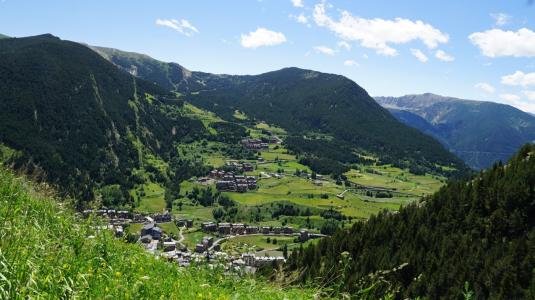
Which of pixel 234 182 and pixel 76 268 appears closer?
pixel 76 268

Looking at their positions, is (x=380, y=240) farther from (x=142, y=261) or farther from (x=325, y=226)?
(x=325, y=226)

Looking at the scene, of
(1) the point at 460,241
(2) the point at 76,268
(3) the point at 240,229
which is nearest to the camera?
(2) the point at 76,268

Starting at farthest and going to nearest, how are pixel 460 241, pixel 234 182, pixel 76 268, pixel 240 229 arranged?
pixel 234 182
pixel 240 229
pixel 460 241
pixel 76 268

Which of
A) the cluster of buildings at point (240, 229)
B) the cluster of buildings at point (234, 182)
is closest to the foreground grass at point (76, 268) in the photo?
the cluster of buildings at point (240, 229)

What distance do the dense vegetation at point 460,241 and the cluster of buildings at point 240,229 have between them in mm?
60545

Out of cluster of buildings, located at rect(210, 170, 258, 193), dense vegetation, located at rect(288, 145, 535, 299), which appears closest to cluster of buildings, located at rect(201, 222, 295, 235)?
cluster of buildings, located at rect(210, 170, 258, 193)

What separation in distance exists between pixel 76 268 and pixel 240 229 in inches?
4486

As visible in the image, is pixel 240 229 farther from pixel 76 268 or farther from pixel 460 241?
pixel 76 268

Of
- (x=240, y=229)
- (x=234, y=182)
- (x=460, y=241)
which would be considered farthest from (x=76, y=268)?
(x=234, y=182)

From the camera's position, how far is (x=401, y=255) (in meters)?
47.3

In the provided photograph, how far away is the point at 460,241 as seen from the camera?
4591 cm

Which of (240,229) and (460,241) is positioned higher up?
(460,241)

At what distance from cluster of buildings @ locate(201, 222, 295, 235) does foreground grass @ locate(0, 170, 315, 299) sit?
355 feet

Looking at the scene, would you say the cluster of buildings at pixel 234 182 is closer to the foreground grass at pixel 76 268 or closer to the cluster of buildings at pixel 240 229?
the cluster of buildings at pixel 240 229
